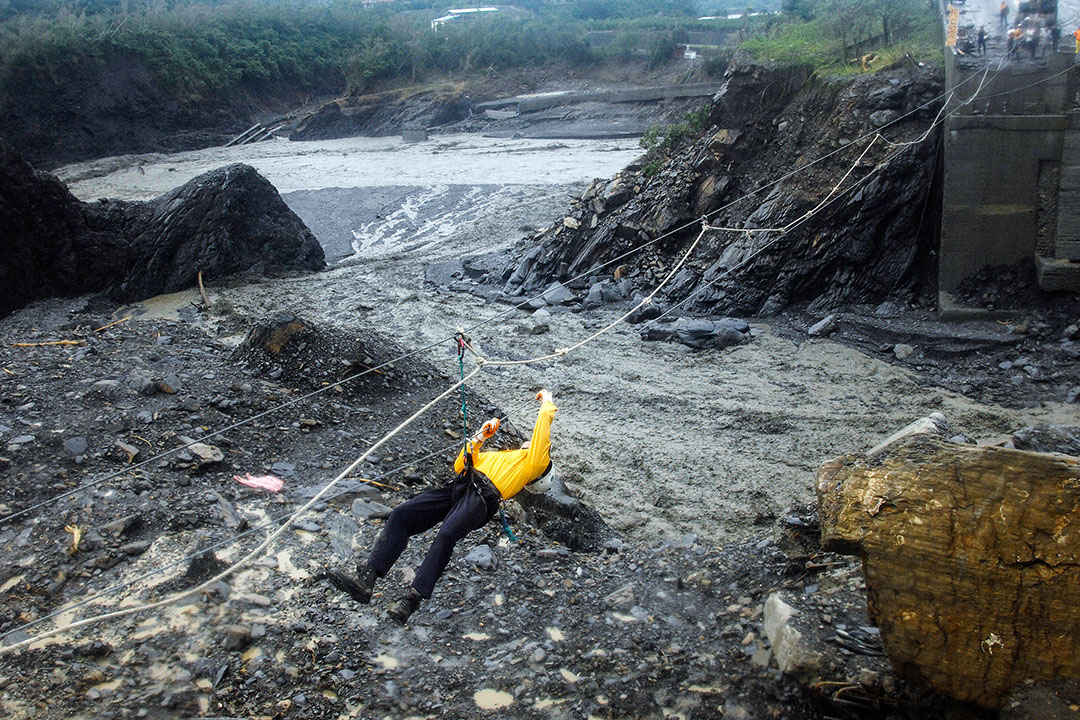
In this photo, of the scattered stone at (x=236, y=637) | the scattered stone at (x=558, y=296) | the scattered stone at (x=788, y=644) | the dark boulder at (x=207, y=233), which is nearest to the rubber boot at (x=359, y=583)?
the scattered stone at (x=236, y=637)

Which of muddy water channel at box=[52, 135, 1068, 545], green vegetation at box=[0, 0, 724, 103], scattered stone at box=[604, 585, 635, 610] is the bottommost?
muddy water channel at box=[52, 135, 1068, 545]

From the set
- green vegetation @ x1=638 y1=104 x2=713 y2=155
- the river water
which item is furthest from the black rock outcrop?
green vegetation @ x1=638 y1=104 x2=713 y2=155

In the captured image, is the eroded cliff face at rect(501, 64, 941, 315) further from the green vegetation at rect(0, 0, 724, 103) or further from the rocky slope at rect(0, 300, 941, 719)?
the green vegetation at rect(0, 0, 724, 103)

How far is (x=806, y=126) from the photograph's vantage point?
13266 millimetres

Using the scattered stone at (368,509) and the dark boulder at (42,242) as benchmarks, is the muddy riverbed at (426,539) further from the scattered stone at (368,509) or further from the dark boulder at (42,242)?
the dark boulder at (42,242)

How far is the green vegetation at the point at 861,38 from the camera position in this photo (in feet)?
43.4

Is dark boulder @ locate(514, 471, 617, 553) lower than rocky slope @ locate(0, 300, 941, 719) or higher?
lower

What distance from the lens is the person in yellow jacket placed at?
464cm

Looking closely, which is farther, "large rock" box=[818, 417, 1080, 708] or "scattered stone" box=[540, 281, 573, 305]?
"scattered stone" box=[540, 281, 573, 305]

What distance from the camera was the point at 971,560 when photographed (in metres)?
3.52

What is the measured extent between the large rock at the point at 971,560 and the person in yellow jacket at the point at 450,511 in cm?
187

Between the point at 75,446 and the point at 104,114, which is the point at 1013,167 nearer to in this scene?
the point at 75,446

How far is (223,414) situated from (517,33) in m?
41.8

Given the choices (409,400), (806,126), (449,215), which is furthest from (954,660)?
(449,215)
